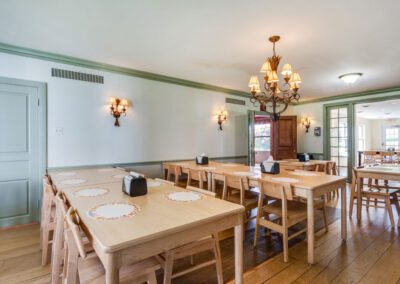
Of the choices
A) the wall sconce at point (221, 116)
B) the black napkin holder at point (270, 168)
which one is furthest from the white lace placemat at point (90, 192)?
the wall sconce at point (221, 116)

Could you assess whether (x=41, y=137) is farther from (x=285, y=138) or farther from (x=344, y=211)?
(x=285, y=138)

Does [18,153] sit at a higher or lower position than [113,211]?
higher

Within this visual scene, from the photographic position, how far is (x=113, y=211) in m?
1.38

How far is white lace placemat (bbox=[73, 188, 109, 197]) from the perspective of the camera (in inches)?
70.3

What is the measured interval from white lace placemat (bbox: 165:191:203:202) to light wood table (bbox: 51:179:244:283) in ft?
0.16

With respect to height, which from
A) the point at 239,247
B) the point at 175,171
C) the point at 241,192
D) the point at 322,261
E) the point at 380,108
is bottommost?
the point at 322,261

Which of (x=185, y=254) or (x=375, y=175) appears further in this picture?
(x=375, y=175)

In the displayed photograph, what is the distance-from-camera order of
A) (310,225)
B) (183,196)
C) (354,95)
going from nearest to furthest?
(183,196) < (310,225) < (354,95)

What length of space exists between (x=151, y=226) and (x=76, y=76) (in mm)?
3146

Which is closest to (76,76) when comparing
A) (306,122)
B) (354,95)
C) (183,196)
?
(183,196)

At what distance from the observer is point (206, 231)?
1.31 meters

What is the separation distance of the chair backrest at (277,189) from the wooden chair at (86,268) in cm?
132

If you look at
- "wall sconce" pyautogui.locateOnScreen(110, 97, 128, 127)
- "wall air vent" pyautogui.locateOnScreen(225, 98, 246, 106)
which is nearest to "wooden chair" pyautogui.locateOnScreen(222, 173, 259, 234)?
"wall sconce" pyautogui.locateOnScreen(110, 97, 128, 127)

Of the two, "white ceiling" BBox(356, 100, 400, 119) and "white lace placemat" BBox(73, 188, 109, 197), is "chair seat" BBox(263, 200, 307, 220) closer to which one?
"white lace placemat" BBox(73, 188, 109, 197)
